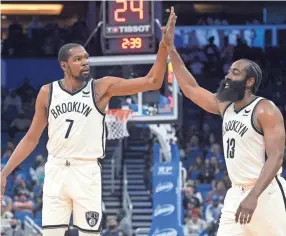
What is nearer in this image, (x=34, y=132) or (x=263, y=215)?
(x=263, y=215)

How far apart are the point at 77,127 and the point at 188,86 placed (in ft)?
3.54

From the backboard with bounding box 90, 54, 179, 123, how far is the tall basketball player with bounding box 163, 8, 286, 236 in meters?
8.31

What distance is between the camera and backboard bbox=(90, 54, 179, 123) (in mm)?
16391

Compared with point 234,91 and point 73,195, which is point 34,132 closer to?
point 73,195

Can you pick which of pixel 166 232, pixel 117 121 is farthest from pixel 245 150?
pixel 117 121

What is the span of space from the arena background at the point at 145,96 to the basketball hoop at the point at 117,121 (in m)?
0.17

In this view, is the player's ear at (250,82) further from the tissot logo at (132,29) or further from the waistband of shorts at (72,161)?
the tissot logo at (132,29)

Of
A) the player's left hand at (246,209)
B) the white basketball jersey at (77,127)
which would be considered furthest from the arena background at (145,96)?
the player's left hand at (246,209)

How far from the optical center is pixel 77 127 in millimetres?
8109

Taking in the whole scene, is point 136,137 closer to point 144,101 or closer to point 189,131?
point 189,131

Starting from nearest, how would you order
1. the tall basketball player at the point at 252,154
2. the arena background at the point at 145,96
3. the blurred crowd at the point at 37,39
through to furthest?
the tall basketball player at the point at 252,154
the arena background at the point at 145,96
the blurred crowd at the point at 37,39

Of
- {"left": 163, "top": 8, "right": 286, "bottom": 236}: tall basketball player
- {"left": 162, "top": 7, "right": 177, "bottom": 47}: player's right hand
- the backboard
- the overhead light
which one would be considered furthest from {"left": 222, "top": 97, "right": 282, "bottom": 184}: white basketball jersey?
the overhead light

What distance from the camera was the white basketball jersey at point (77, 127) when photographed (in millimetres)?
8102

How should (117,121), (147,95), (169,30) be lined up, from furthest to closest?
1. (117,121)
2. (147,95)
3. (169,30)
